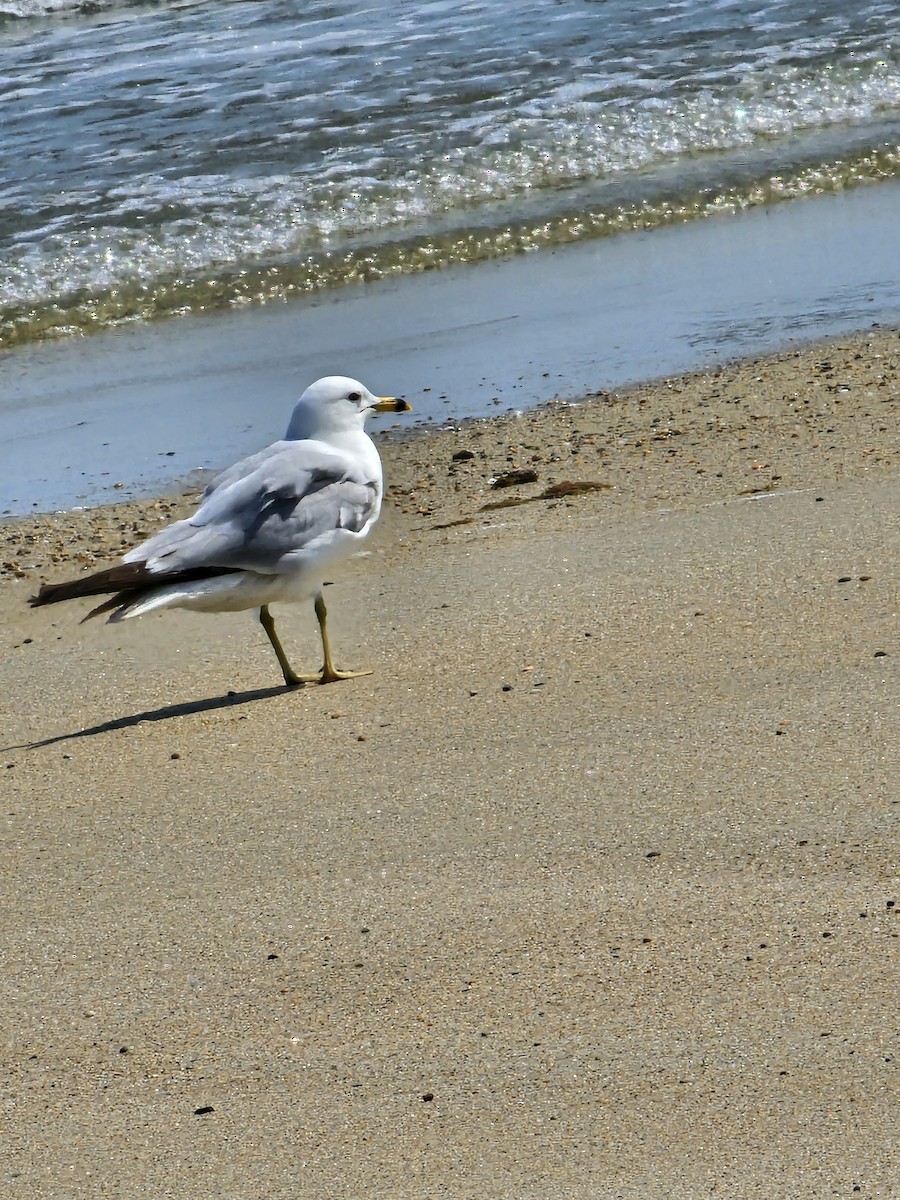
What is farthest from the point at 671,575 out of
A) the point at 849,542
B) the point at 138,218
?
the point at 138,218

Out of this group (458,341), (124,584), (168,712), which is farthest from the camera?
(458,341)

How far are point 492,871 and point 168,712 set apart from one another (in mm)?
1562

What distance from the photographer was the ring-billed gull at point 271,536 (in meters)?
4.47

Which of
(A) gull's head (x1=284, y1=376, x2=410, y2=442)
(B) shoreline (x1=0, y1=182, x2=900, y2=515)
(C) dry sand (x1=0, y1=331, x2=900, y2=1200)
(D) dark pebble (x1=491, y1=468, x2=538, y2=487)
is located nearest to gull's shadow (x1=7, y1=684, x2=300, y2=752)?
(C) dry sand (x1=0, y1=331, x2=900, y2=1200)

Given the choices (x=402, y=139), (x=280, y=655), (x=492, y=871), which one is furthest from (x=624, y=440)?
(x=402, y=139)

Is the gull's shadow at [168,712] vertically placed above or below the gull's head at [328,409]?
below

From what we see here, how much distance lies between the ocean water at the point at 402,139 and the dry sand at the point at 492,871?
179 inches

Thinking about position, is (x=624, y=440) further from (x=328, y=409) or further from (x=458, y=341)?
(x=458, y=341)

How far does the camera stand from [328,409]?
515 centimetres

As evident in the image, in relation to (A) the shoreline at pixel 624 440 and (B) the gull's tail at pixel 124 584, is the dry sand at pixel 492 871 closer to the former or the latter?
(A) the shoreline at pixel 624 440

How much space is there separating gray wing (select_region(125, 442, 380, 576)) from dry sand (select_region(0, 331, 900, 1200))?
1.24 ft

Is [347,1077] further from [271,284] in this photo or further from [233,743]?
[271,284]

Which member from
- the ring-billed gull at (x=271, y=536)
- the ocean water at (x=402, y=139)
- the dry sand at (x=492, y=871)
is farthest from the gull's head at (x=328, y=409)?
the ocean water at (x=402, y=139)

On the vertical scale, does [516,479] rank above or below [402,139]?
below
